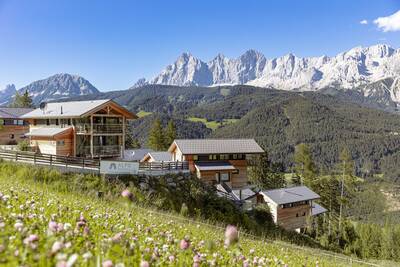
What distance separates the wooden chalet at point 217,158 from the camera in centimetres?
4203

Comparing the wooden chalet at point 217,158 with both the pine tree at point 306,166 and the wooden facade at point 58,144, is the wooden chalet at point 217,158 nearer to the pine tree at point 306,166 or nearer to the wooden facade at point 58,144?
the wooden facade at point 58,144

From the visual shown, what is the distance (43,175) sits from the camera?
75.3 feet

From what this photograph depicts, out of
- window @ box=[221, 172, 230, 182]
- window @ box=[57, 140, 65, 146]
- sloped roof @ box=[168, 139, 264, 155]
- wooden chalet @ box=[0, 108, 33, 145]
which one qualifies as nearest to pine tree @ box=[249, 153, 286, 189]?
sloped roof @ box=[168, 139, 264, 155]

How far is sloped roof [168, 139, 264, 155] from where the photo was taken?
43000 millimetres

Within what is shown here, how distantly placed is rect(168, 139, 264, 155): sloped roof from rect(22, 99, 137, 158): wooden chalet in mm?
7995

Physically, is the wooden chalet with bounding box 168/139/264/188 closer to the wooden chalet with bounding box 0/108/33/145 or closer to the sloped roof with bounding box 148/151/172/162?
the sloped roof with bounding box 148/151/172/162

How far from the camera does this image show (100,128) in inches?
1497

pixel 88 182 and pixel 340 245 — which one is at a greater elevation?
pixel 88 182

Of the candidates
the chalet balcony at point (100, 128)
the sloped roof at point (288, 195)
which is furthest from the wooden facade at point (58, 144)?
the sloped roof at point (288, 195)

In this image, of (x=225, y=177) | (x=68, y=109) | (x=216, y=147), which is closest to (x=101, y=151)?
(x=68, y=109)

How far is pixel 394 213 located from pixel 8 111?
551ft

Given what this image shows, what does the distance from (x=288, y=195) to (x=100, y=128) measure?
31.9 m

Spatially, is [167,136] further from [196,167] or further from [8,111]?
[196,167]

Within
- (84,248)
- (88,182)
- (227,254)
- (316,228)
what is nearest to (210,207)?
(88,182)
